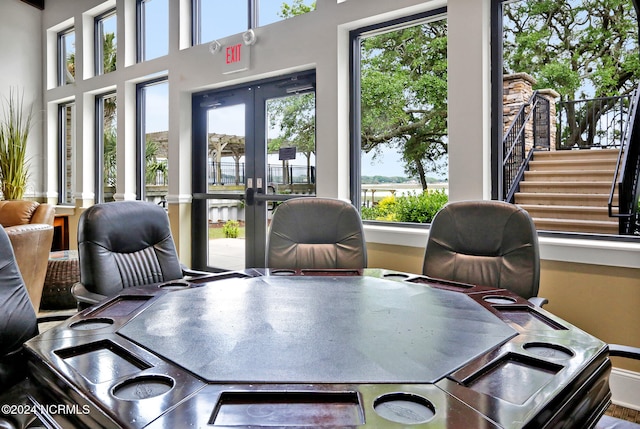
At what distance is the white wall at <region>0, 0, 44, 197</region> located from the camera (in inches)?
250

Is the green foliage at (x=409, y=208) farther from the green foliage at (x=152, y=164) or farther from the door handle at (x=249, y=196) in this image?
the green foliage at (x=152, y=164)

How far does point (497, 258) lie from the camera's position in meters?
2.17

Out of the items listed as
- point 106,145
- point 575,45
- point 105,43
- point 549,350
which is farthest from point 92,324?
point 105,43

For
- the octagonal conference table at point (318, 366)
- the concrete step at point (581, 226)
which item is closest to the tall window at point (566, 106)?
the concrete step at point (581, 226)

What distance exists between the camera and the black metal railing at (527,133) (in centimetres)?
502

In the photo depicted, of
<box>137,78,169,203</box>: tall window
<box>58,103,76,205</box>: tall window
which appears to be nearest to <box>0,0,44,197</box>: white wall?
<box>58,103,76,205</box>: tall window

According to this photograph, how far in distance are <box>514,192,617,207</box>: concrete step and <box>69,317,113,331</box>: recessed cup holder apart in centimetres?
440

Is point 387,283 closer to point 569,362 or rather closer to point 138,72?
point 569,362

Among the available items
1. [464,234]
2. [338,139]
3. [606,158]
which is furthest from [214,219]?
[606,158]

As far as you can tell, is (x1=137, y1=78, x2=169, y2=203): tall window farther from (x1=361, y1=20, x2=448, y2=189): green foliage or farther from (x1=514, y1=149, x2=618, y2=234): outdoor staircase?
(x1=514, y1=149, x2=618, y2=234): outdoor staircase

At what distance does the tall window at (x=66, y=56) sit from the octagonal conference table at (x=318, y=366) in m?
6.32

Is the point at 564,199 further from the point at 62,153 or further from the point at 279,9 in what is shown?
the point at 62,153

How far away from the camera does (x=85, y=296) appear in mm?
2053

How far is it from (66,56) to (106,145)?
1768 millimetres
